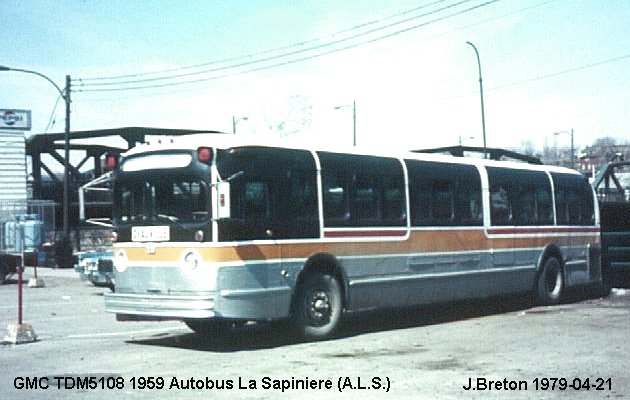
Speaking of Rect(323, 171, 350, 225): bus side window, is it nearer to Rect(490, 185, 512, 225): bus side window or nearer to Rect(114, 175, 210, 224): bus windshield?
Rect(114, 175, 210, 224): bus windshield

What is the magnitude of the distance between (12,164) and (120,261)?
44.1m

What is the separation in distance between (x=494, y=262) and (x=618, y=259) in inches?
214

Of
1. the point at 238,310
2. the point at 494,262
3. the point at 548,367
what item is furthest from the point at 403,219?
the point at 548,367

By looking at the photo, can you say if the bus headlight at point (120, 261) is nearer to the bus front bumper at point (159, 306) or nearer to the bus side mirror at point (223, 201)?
the bus front bumper at point (159, 306)

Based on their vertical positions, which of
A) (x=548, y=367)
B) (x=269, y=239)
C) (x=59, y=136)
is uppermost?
(x=59, y=136)

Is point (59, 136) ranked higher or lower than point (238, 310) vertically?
higher

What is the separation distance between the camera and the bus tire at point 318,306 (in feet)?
41.9

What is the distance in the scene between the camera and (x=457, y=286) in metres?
15.9

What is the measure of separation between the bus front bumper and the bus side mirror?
110 centimetres

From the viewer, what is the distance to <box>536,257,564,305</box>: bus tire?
18.4m

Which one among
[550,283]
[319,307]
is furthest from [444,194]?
[550,283]

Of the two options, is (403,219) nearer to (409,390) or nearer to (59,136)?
(409,390)

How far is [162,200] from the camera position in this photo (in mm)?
12383

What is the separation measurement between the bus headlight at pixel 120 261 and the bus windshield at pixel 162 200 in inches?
18.4
